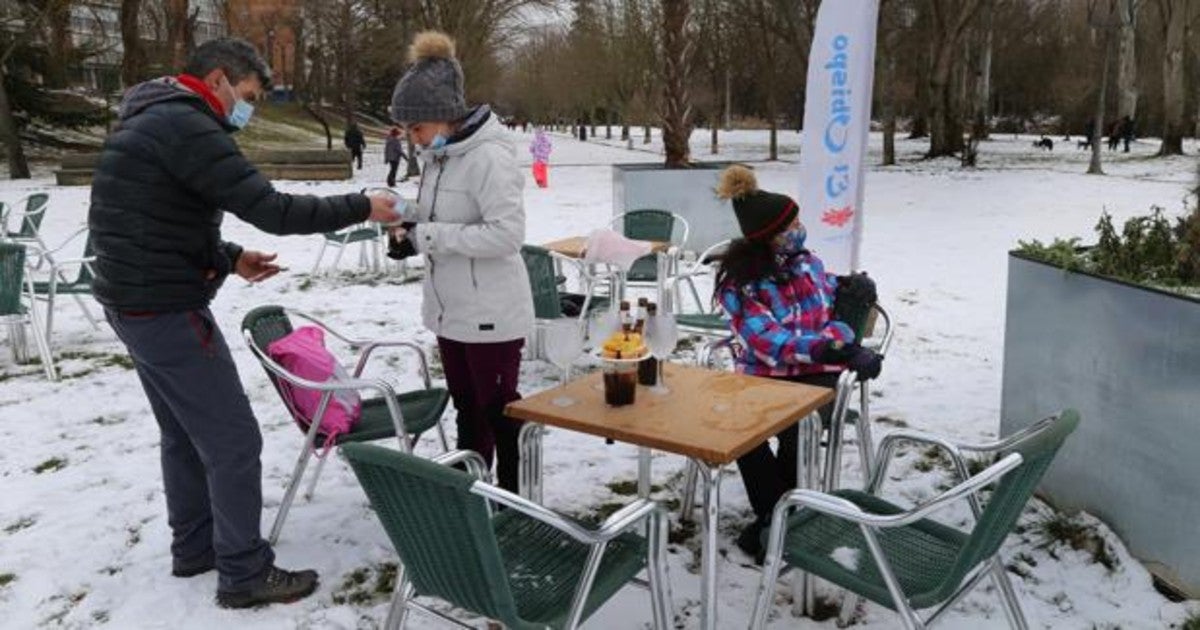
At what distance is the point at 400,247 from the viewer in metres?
3.32

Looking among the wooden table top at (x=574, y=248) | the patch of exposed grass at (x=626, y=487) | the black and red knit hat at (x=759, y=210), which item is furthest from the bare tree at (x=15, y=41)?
the black and red knit hat at (x=759, y=210)

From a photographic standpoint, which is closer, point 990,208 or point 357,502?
point 357,502

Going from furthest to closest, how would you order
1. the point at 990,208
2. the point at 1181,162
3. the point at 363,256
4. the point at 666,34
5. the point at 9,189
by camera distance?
the point at 1181,162 → the point at 9,189 → the point at 990,208 → the point at 666,34 → the point at 363,256

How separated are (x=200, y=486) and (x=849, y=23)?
4.48 metres

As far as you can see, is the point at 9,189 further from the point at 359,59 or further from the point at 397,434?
the point at 397,434

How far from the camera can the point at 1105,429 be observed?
11.1 feet

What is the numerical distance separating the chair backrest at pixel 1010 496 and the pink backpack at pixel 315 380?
90.3 inches

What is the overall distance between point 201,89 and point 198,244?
1.56 ft

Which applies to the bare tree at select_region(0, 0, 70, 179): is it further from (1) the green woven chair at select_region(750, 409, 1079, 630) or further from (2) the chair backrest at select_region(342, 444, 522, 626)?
(1) the green woven chair at select_region(750, 409, 1079, 630)

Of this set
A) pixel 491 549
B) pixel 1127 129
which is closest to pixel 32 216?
pixel 491 549

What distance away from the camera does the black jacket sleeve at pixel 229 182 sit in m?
2.69

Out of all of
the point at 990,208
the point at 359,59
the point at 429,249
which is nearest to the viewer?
the point at 429,249

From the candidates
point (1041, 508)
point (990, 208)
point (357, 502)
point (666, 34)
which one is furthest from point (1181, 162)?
point (357, 502)

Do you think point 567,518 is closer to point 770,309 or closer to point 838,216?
point 770,309
